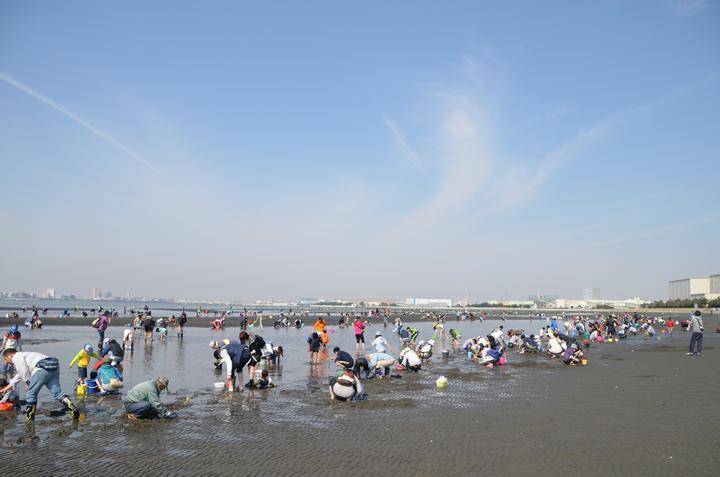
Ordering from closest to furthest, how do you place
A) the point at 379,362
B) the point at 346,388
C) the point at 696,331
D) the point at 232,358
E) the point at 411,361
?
the point at 346,388, the point at 232,358, the point at 379,362, the point at 411,361, the point at 696,331

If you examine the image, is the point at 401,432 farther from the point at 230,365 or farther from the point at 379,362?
the point at 379,362

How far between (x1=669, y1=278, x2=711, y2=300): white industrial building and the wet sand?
542 ft

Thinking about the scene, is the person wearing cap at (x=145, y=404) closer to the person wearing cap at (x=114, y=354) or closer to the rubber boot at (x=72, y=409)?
the rubber boot at (x=72, y=409)

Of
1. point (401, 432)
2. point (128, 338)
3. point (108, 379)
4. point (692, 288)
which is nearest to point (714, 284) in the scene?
point (692, 288)

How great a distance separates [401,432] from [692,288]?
18019 cm

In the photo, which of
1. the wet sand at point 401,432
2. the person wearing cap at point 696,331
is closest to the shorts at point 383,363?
the wet sand at point 401,432

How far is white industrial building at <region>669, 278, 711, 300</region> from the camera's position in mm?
152625

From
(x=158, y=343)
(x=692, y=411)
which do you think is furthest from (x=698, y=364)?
(x=158, y=343)

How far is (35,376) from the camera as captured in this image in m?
10.1

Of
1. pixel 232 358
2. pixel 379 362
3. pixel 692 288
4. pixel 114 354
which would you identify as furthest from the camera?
pixel 692 288

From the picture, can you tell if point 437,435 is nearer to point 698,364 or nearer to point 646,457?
point 646,457

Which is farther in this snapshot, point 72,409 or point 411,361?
point 411,361

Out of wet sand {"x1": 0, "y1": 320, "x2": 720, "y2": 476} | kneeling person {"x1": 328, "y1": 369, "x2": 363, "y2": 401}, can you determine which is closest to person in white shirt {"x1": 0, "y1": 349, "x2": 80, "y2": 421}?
wet sand {"x1": 0, "y1": 320, "x2": 720, "y2": 476}

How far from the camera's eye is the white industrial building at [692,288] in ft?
501
